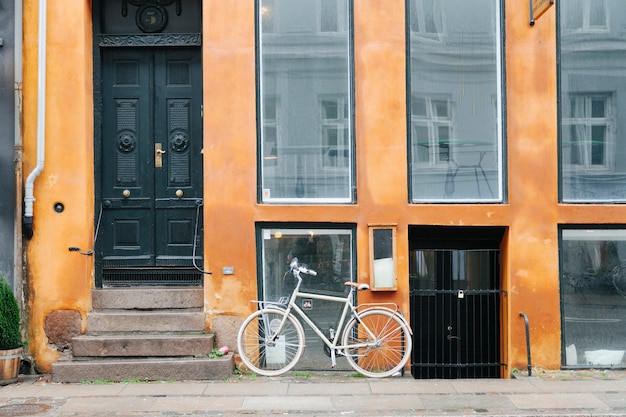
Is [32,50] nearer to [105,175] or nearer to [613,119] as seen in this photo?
[105,175]

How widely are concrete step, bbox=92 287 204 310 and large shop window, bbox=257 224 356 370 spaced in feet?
3.13

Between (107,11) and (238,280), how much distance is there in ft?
13.4

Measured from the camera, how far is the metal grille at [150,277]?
10.2 meters

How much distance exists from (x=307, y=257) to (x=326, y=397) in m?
2.11

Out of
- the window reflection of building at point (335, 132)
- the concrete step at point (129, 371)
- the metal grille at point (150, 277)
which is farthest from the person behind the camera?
the metal grille at point (150, 277)

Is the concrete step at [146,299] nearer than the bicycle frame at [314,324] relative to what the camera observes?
No

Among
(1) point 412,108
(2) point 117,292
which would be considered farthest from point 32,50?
(1) point 412,108

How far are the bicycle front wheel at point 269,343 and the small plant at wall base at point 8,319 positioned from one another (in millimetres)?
2689

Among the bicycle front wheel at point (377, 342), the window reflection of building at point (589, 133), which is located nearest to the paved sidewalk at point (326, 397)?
the bicycle front wheel at point (377, 342)

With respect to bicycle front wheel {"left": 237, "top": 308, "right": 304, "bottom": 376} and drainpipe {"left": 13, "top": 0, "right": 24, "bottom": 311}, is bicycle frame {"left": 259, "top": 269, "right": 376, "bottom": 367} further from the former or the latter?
drainpipe {"left": 13, "top": 0, "right": 24, "bottom": 311}

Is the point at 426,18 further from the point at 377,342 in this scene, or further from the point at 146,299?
the point at 146,299

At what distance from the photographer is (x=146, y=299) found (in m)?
9.91

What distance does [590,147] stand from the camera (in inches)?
390

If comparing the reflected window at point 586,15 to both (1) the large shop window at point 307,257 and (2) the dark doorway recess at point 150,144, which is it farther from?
(2) the dark doorway recess at point 150,144
